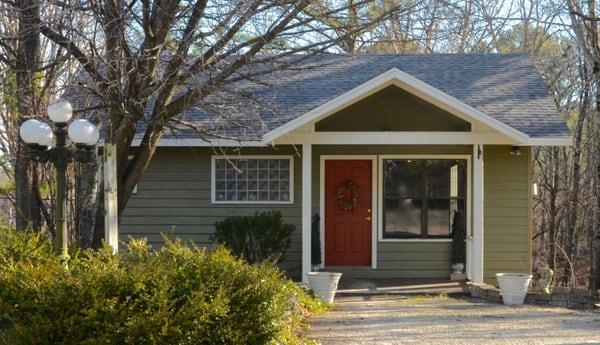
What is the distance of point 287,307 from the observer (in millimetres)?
7547

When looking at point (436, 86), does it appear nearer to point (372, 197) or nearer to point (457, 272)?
point (372, 197)

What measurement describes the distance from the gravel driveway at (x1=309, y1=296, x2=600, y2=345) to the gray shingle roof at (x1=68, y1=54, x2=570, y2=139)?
11.1 ft

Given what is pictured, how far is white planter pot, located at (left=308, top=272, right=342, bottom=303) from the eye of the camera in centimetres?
1062

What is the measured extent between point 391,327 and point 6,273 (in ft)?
14.8

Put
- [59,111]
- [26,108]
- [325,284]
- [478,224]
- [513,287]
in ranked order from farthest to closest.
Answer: [478,224] < [26,108] < [513,287] < [325,284] < [59,111]

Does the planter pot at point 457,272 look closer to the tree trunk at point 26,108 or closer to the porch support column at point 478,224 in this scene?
the porch support column at point 478,224

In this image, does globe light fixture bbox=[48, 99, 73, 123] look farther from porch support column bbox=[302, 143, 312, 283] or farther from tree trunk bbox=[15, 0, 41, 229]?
porch support column bbox=[302, 143, 312, 283]

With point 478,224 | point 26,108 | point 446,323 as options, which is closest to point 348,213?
point 478,224

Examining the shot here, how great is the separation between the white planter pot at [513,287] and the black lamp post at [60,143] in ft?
20.5

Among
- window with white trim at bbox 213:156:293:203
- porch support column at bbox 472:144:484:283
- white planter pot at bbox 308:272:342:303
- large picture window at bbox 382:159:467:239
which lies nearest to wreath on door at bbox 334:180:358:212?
large picture window at bbox 382:159:467:239

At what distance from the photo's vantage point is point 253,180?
13273 millimetres

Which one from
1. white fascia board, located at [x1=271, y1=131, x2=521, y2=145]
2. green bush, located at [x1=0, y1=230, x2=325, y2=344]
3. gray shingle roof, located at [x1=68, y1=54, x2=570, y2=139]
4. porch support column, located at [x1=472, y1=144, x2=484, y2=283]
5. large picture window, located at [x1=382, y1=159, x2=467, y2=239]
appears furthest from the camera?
large picture window, located at [x1=382, y1=159, x2=467, y2=239]

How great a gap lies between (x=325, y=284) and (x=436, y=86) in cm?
533

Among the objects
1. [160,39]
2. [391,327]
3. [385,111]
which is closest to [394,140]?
[385,111]
